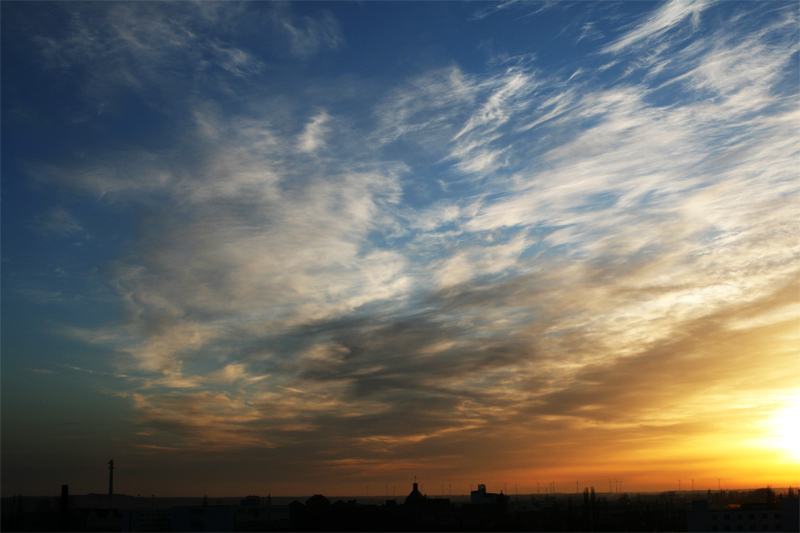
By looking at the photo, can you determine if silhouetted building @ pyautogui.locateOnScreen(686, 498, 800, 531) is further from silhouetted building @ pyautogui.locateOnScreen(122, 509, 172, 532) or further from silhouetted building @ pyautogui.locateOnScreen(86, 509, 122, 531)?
silhouetted building @ pyautogui.locateOnScreen(86, 509, 122, 531)

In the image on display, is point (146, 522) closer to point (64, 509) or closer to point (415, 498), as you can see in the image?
point (64, 509)

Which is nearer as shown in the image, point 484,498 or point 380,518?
point 380,518

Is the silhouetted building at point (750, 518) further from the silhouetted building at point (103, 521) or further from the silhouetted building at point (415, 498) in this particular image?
the silhouetted building at point (103, 521)

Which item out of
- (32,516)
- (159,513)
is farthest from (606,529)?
(32,516)

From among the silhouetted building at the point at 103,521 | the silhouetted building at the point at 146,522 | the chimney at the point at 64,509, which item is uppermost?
the chimney at the point at 64,509

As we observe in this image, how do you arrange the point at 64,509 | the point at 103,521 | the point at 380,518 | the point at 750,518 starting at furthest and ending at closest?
the point at 103,521, the point at 380,518, the point at 750,518, the point at 64,509

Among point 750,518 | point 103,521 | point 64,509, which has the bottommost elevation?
point 103,521

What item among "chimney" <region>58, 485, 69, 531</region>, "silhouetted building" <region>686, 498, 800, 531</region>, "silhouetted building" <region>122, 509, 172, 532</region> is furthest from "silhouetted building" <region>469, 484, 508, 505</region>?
"chimney" <region>58, 485, 69, 531</region>

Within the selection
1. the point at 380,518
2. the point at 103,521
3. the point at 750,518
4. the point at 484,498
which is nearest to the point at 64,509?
the point at 103,521

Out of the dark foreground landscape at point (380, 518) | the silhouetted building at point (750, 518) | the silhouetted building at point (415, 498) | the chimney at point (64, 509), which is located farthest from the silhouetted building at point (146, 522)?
the silhouetted building at point (750, 518)

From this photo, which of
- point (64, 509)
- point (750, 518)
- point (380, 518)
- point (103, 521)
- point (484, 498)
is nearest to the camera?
point (64, 509)

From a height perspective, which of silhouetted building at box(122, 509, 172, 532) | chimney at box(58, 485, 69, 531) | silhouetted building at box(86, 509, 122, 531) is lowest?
silhouetted building at box(86, 509, 122, 531)

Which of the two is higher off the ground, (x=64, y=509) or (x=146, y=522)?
(x=64, y=509)

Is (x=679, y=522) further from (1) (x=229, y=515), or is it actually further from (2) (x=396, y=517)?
(1) (x=229, y=515)
